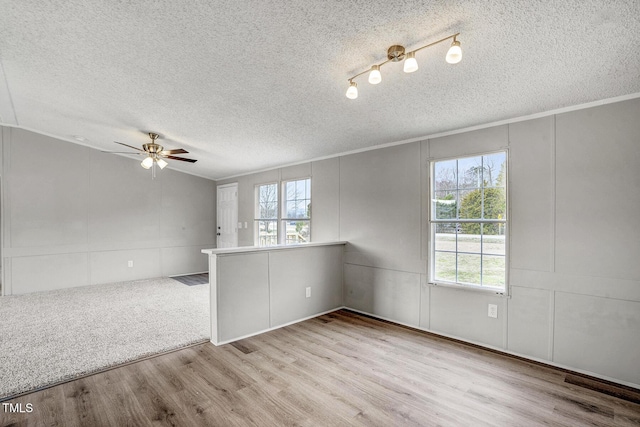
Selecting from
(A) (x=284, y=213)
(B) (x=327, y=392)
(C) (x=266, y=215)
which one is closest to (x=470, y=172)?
(B) (x=327, y=392)

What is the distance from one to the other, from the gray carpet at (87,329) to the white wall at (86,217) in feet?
1.70

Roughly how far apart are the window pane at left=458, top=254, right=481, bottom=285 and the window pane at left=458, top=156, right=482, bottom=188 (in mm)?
804

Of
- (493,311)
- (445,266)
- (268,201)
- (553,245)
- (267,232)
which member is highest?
(268,201)

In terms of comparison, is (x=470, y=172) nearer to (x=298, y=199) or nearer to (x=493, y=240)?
(x=493, y=240)

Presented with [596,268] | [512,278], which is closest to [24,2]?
[512,278]

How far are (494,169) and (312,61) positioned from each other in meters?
2.20

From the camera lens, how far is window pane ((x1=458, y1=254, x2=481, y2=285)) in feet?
10.6

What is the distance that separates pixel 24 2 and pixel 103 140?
12.3 feet

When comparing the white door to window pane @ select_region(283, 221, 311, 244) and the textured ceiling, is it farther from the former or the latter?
the textured ceiling

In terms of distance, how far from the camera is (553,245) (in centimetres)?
274

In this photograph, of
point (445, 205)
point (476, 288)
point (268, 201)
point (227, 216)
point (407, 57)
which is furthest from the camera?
point (227, 216)

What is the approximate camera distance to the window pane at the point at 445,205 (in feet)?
11.2

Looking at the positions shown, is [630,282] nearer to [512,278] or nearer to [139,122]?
[512,278]

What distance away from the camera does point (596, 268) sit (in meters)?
2.55
